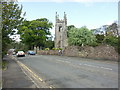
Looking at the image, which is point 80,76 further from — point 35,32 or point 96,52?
point 35,32

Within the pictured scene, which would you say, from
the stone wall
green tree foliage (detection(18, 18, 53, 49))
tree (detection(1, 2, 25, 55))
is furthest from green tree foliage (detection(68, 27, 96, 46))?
tree (detection(1, 2, 25, 55))

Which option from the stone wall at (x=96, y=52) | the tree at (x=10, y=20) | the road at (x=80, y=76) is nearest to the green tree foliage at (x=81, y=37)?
the stone wall at (x=96, y=52)

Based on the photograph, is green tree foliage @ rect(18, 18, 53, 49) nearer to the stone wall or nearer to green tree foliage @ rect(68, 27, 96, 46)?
green tree foliage @ rect(68, 27, 96, 46)

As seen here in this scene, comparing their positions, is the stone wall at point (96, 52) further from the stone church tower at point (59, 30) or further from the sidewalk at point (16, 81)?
the stone church tower at point (59, 30)

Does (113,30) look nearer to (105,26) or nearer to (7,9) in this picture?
(105,26)

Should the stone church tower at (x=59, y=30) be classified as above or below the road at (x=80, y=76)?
above

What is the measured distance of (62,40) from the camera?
7444 centimetres

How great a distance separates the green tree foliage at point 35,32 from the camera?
224 ft

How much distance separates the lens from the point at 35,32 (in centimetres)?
6944

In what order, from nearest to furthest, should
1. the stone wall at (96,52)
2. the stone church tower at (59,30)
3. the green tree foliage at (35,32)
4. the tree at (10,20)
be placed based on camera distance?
the tree at (10,20) → the stone wall at (96,52) → the green tree foliage at (35,32) → the stone church tower at (59,30)

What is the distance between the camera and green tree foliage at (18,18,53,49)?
68.2m

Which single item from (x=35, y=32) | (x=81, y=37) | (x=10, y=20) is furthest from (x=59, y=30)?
(x=10, y=20)

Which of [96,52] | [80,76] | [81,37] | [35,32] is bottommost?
[80,76]

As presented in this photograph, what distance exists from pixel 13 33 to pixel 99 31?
71.2 meters
